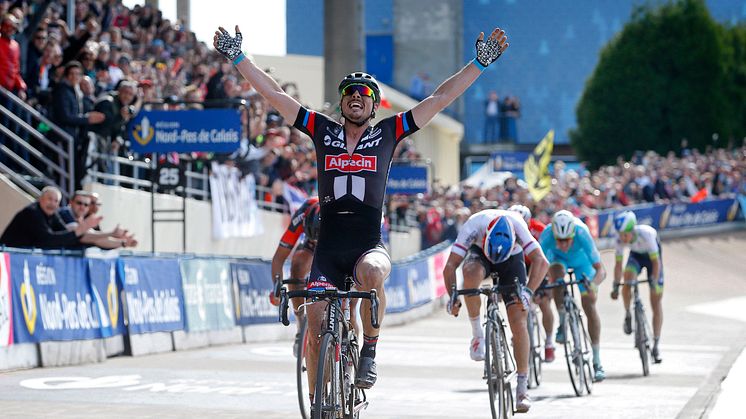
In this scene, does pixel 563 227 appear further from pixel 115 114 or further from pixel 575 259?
pixel 115 114

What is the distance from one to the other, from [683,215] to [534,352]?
3348 centimetres

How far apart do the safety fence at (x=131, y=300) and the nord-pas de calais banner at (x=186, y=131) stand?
162cm

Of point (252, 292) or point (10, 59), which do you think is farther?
point (252, 292)

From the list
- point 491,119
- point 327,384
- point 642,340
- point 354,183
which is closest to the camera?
point 327,384

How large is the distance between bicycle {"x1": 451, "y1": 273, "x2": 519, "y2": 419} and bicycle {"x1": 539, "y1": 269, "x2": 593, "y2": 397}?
2622mm

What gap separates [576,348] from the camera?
14.4 m

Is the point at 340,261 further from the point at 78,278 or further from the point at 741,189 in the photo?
the point at 741,189

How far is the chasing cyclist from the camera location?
12492 mm

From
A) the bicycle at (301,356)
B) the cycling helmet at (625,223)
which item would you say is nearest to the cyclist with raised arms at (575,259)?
the cycling helmet at (625,223)

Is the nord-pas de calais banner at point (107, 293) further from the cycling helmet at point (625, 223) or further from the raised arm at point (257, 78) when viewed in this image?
the raised arm at point (257, 78)

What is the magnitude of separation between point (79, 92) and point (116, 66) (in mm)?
2768

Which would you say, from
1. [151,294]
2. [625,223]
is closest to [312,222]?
[151,294]

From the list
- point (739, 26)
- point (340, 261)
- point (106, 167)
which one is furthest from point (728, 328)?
point (739, 26)

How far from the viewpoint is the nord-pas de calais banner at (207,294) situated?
18141mm
